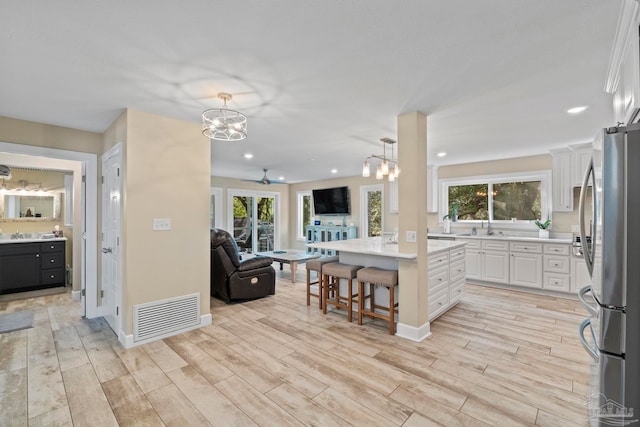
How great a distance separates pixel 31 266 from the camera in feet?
15.4

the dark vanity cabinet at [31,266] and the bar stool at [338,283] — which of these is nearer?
the bar stool at [338,283]

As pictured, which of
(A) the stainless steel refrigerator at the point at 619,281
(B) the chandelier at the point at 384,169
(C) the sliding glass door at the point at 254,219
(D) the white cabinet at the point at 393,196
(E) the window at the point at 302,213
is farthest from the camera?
(E) the window at the point at 302,213

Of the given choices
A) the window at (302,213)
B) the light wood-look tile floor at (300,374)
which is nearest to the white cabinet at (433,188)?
the light wood-look tile floor at (300,374)

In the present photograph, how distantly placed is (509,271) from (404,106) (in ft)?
12.0

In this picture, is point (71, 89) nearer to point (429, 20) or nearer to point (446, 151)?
point (429, 20)

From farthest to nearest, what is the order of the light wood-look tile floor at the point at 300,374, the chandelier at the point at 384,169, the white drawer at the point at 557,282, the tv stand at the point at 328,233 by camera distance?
the tv stand at the point at 328,233 < the white drawer at the point at 557,282 < the chandelier at the point at 384,169 < the light wood-look tile floor at the point at 300,374

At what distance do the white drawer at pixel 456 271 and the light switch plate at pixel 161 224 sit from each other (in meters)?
3.53

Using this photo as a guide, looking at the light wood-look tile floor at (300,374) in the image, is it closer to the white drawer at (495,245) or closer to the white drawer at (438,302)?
the white drawer at (438,302)

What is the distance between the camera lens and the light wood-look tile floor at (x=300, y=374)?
186 cm

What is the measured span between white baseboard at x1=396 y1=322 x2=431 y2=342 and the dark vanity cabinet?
572 centimetres

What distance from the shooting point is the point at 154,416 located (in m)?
1.85

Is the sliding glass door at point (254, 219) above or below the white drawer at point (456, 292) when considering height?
above

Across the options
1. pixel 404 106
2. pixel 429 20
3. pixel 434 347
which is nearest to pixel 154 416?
pixel 434 347

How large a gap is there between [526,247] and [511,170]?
1.52 meters
